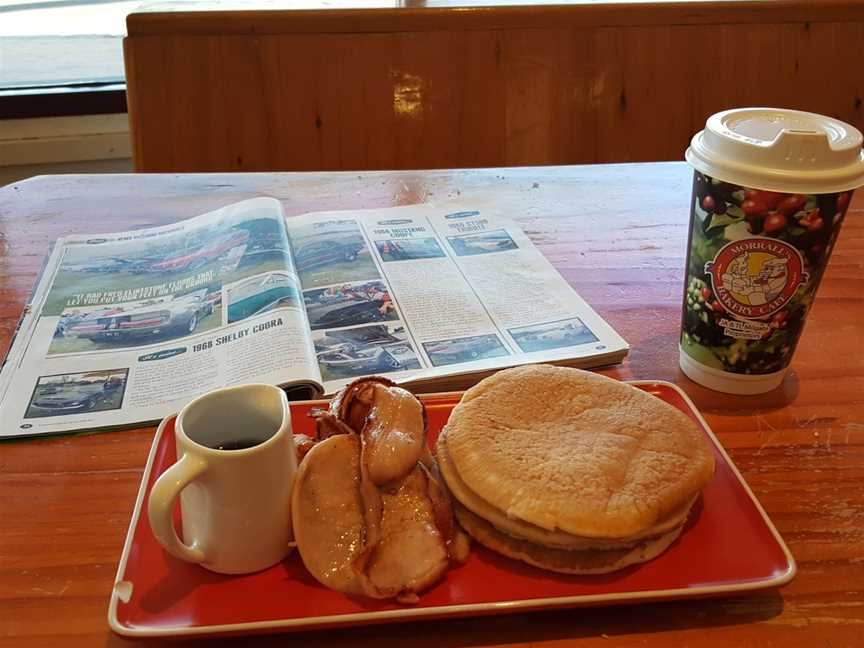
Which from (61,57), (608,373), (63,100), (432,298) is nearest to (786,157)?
(608,373)

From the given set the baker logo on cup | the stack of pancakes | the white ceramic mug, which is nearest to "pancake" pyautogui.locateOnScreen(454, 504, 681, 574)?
the stack of pancakes

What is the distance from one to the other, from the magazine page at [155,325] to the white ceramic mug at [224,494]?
0.17 metres

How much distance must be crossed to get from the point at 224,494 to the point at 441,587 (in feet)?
0.45

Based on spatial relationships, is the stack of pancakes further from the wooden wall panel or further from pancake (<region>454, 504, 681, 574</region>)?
the wooden wall panel

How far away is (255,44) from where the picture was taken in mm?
1351

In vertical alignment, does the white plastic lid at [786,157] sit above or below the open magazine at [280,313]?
above

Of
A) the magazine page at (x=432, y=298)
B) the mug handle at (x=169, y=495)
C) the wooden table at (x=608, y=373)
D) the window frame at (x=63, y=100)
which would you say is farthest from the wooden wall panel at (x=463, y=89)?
the mug handle at (x=169, y=495)

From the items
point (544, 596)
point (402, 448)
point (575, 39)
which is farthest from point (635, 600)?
point (575, 39)

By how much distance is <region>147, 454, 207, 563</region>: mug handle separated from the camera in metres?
0.44

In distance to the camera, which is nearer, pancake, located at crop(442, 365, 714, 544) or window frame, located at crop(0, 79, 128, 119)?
pancake, located at crop(442, 365, 714, 544)

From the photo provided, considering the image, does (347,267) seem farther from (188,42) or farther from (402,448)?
(188,42)

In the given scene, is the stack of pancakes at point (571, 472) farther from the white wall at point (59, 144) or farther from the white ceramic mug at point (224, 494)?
the white wall at point (59, 144)

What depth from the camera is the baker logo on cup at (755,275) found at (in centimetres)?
61

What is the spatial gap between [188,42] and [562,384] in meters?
1.04
